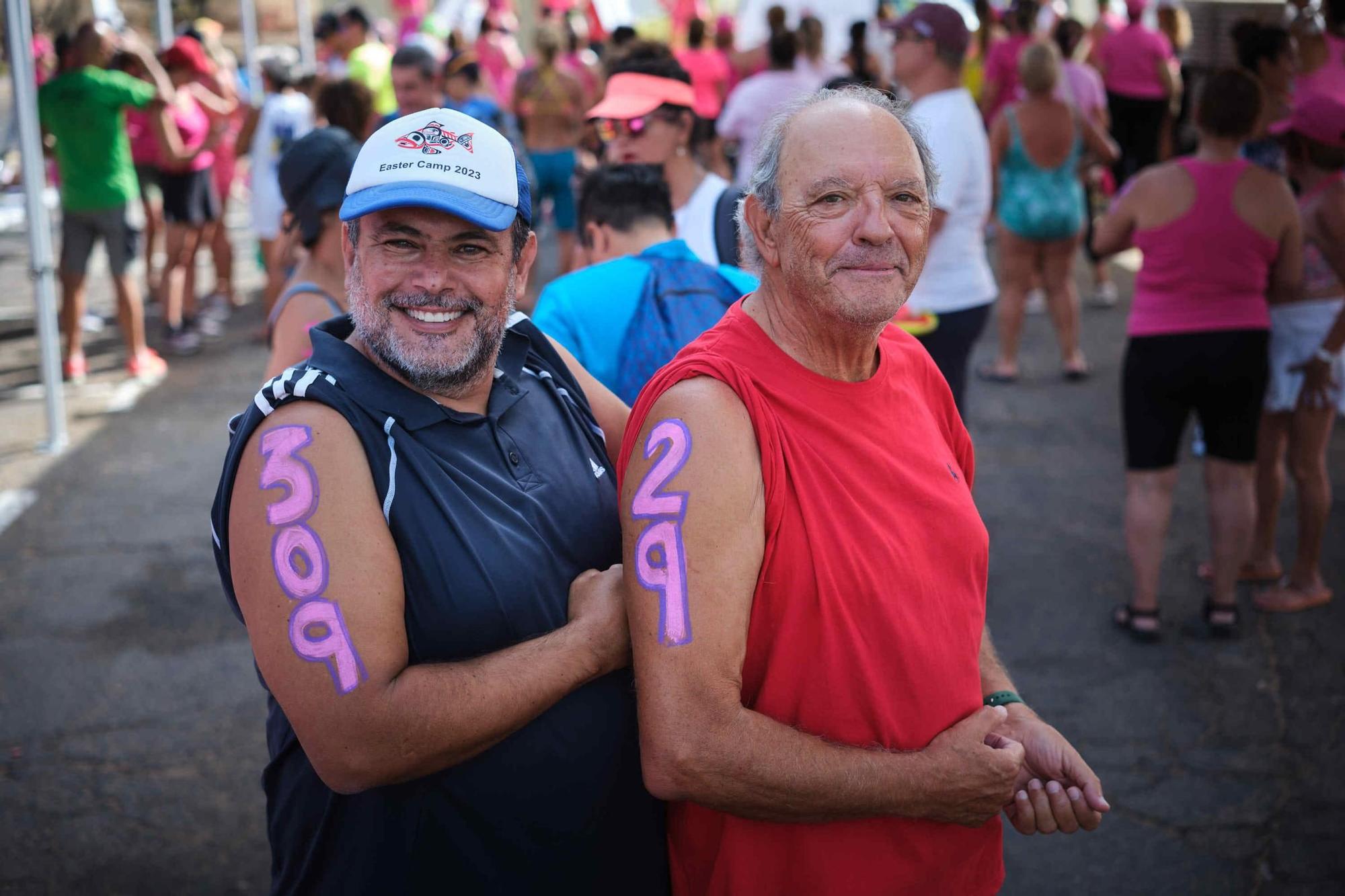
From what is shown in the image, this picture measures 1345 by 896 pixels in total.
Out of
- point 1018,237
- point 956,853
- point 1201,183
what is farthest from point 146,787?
point 1018,237

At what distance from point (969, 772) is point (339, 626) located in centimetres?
101

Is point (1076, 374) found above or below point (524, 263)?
below

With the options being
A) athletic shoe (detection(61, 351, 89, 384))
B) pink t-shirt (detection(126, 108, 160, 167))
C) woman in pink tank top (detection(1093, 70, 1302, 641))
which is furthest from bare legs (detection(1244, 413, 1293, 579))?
pink t-shirt (detection(126, 108, 160, 167))

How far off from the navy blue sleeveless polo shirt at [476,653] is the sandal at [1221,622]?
3.48m

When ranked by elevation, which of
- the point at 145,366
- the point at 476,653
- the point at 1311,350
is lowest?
the point at 145,366

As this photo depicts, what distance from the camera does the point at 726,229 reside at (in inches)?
155

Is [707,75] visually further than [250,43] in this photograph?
No

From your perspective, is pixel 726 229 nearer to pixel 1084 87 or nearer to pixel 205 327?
pixel 1084 87

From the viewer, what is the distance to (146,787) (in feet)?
12.8

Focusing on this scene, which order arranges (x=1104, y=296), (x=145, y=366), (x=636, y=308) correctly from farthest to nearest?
1. (x=1104, y=296)
2. (x=145, y=366)
3. (x=636, y=308)

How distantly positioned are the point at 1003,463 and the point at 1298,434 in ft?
6.24

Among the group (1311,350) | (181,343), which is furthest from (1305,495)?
(181,343)

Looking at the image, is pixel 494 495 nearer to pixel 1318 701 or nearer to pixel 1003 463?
pixel 1318 701

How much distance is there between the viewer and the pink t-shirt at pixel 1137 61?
10578 mm
